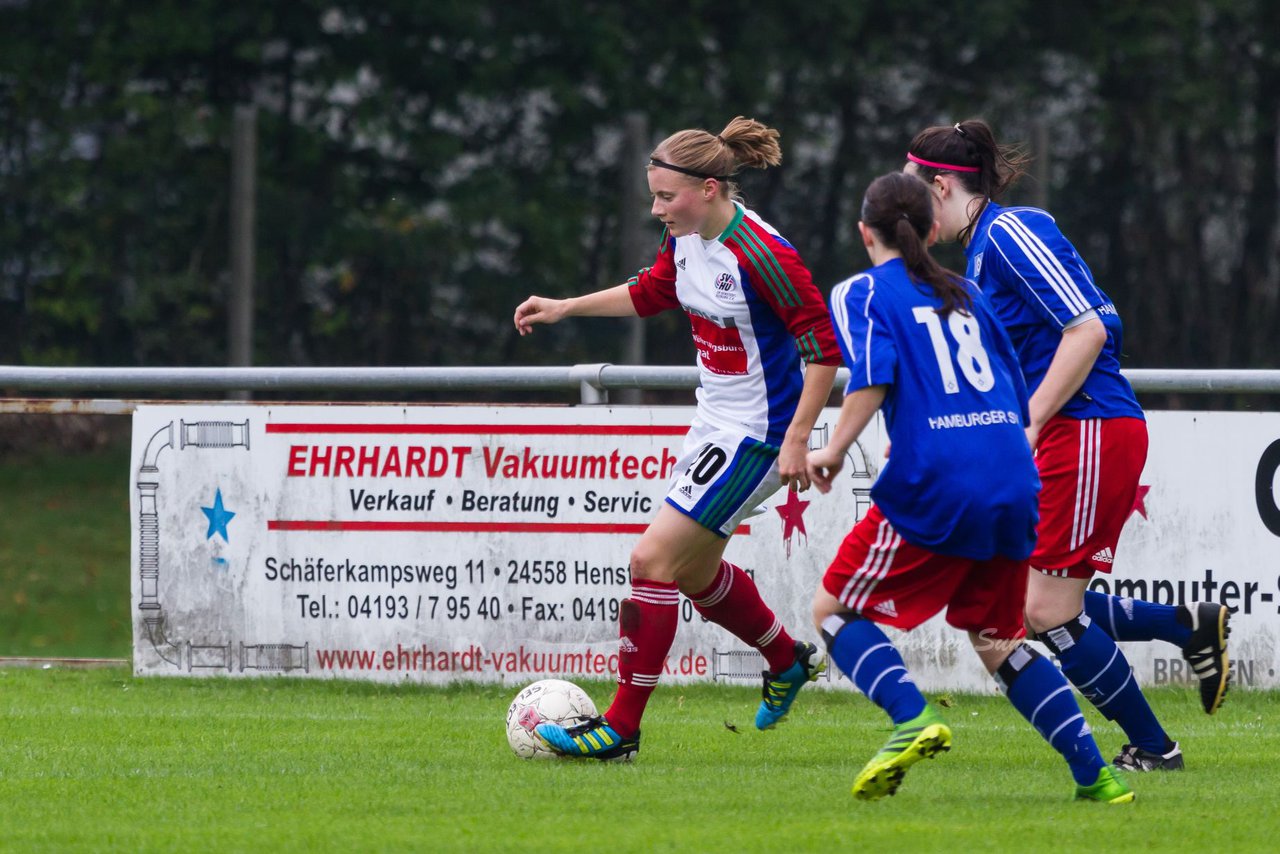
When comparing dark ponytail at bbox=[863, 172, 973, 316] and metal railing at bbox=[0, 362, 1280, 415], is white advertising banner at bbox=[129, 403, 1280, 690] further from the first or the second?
dark ponytail at bbox=[863, 172, 973, 316]

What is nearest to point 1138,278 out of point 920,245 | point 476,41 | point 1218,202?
point 1218,202

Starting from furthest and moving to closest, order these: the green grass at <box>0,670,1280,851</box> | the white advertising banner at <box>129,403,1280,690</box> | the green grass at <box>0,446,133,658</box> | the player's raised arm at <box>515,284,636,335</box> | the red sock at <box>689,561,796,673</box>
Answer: the green grass at <box>0,446,133,658</box> < the white advertising banner at <box>129,403,1280,690</box> < the player's raised arm at <box>515,284,636,335</box> < the red sock at <box>689,561,796,673</box> < the green grass at <box>0,670,1280,851</box>

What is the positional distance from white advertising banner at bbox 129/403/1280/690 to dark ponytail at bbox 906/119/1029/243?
7.19 feet

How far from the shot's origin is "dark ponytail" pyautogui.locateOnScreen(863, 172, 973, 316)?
5137 millimetres

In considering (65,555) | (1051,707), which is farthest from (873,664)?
(65,555)

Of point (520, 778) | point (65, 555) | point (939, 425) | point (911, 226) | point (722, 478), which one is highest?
point (911, 226)

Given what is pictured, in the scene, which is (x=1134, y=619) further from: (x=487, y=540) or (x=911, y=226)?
(x=487, y=540)

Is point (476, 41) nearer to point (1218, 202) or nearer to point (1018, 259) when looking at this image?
point (1218, 202)

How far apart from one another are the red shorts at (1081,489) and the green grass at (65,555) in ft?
20.2

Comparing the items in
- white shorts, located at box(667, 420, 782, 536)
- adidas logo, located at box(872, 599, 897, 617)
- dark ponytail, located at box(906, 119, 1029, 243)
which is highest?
dark ponytail, located at box(906, 119, 1029, 243)

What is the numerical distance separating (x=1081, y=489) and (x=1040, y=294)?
0.61 m

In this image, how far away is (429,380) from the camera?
8.49 meters

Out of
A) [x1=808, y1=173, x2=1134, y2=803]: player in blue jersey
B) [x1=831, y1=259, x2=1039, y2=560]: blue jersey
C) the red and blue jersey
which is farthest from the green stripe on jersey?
[x1=831, y1=259, x2=1039, y2=560]: blue jersey

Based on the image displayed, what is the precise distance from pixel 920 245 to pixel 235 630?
4521 mm
